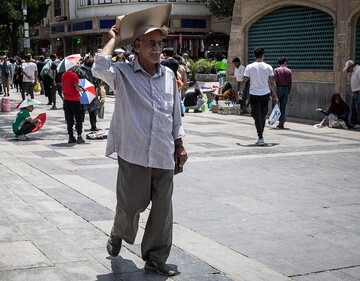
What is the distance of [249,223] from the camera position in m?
6.05

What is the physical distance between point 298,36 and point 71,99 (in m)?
8.20

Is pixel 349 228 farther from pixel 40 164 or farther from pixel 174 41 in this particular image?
pixel 174 41

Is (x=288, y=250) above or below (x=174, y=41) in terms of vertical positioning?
below

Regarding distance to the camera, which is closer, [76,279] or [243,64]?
[76,279]

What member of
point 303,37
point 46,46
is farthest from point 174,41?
point 303,37

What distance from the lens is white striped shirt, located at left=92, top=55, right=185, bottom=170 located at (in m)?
4.43

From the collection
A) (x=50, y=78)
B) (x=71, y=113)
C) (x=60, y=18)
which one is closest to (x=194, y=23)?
(x=60, y=18)

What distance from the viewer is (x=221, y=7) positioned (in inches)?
1602

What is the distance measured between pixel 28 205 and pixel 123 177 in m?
2.35

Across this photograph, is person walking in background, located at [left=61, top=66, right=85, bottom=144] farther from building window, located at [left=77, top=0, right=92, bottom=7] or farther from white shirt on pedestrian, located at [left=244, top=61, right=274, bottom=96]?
building window, located at [left=77, top=0, right=92, bottom=7]

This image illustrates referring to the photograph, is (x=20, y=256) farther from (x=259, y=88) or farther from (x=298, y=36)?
(x=298, y=36)

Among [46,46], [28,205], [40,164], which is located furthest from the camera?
[46,46]

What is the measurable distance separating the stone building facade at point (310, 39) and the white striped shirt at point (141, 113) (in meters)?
11.9

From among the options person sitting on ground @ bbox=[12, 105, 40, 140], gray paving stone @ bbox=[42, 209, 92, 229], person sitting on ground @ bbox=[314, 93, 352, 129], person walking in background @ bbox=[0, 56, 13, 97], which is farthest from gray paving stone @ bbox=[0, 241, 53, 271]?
person walking in background @ bbox=[0, 56, 13, 97]
